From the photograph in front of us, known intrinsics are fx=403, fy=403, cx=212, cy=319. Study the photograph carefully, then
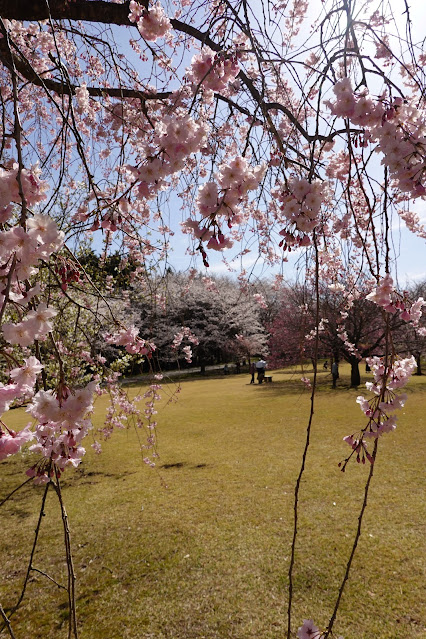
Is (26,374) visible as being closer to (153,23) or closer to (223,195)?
→ (223,195)

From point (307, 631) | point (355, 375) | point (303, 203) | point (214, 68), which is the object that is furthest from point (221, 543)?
point (355, 375)

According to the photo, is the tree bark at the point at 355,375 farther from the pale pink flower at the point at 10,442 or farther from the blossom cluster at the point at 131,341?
the pale pink flower at the point at 10,442

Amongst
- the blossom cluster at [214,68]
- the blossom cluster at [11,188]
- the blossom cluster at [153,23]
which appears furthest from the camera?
the blossom cluster at [153,23]

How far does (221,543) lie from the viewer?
3.41 meters

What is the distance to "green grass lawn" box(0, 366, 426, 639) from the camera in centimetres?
256

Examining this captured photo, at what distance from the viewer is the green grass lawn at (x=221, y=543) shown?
256 centimetres

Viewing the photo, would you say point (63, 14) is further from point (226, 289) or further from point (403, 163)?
point (226, 289)

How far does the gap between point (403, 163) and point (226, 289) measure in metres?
19.6

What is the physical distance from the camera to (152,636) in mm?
2436

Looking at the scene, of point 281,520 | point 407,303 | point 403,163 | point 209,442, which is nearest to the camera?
point 403,163

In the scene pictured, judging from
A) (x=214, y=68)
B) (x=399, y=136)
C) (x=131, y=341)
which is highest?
(x=214, y=68)

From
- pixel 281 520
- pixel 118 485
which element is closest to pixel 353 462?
pixel 281 520

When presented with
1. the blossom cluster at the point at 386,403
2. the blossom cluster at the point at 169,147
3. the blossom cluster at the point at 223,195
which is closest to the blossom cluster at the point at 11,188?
the blossom cluster at the point at 169,147

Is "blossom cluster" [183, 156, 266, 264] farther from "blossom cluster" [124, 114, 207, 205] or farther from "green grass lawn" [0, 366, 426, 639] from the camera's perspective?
"green grass lawn" [0, 366, 426, 639]
